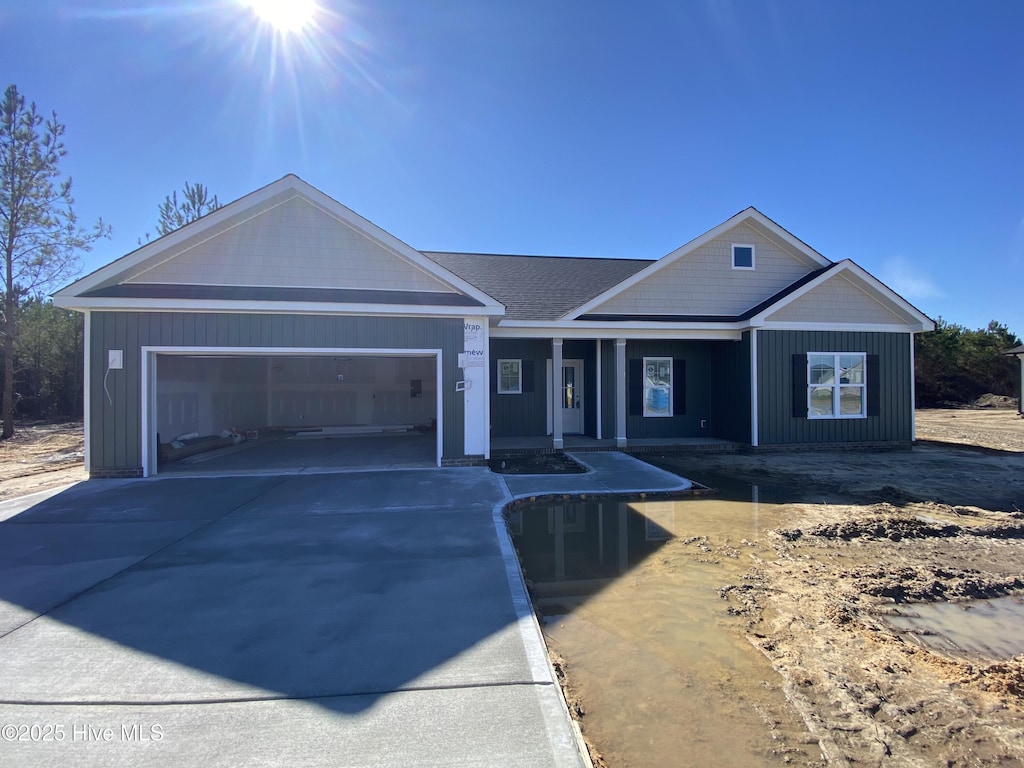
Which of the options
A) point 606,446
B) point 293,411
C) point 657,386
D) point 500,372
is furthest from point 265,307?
point 657,386

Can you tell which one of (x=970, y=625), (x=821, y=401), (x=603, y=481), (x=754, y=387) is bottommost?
(x=970, y=625)

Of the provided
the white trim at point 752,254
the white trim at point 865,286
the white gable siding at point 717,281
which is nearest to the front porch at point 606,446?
the white trim at point 865,286

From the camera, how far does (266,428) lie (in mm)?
16672

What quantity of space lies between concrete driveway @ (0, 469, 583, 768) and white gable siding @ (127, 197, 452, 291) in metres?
4.82

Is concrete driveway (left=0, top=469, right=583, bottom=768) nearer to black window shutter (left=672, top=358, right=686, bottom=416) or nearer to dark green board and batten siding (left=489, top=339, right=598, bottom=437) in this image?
dark green board and batten siding (left=489, top=339, right=598, bottom=437)

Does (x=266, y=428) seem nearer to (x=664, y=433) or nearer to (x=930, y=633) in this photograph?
(x=664, y=433)

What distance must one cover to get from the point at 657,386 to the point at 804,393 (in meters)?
3.24

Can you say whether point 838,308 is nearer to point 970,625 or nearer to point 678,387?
point 678,387

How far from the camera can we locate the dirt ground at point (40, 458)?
28.7 ft

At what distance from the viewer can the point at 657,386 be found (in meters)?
13.1

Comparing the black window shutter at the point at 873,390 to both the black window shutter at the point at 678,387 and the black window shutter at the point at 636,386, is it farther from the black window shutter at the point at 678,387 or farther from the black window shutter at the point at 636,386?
the black window shutter at the point at 636,386

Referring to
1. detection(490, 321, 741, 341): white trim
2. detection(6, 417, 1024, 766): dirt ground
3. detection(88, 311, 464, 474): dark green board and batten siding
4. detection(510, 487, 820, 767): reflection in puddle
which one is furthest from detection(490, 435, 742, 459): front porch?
detection(510, 487, 820, 767): reflection in puddle

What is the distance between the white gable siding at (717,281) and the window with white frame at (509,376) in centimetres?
275

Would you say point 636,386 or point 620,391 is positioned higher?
point 636,386
